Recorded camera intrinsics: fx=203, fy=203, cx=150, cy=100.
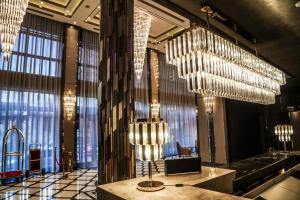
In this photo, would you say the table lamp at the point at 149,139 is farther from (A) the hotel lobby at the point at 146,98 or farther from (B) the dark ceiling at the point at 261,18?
(B) the dark ceiling at the point at 261,18

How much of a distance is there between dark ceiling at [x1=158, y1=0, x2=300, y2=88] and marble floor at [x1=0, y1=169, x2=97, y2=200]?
429 centimetres

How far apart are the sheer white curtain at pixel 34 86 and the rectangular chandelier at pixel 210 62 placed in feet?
19.2

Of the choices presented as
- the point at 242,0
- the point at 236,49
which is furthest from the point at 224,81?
the point at 242,0

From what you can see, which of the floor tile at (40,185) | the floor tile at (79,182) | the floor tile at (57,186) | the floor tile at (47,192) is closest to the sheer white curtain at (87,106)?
the floor tile at (79,182)

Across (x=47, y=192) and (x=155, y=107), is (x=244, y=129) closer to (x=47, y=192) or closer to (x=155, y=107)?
(x=155, y=107)

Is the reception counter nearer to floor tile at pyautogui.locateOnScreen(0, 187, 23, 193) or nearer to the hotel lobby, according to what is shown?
the hotel lobby

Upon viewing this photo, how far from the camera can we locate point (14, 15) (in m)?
3.96

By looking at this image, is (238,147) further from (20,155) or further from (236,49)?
(20,155)

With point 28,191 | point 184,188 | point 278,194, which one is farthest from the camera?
point 28,191

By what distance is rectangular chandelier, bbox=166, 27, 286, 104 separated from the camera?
3.07 m

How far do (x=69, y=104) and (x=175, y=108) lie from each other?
6069 mm

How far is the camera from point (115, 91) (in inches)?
90.5

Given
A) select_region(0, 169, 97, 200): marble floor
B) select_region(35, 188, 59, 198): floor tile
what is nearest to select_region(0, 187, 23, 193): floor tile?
select_region(0, 169, 97, 200): marble floor

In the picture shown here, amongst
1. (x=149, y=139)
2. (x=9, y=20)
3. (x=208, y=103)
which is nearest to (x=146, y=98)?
(x=208, y=103)
